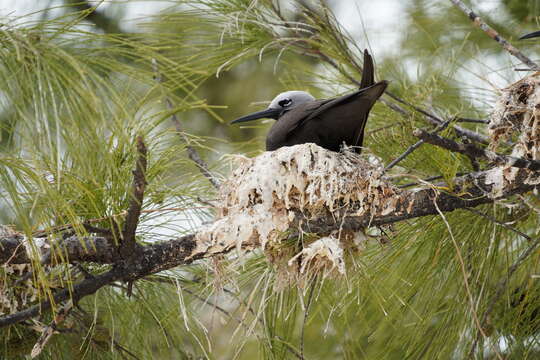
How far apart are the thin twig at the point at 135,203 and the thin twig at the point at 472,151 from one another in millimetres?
604

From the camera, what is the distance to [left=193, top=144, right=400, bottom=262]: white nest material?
6.41ft

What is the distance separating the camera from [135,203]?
1.71 m

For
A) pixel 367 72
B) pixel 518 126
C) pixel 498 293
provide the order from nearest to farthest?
pixel 518 126
pixel 498 293
pixel 367 72

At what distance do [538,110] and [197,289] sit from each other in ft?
3.89

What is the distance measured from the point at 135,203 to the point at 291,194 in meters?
0.52

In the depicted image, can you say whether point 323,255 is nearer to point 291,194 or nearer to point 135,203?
point 291,194

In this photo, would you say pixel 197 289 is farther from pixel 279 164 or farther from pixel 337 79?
pixel 337 79

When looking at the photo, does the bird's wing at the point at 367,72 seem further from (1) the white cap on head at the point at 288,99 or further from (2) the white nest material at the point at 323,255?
(1) the white cap on head at the point at 288,99

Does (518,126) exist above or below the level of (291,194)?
above

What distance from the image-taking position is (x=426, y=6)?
396cm

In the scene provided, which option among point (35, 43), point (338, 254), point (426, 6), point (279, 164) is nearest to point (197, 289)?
point (279, 164)

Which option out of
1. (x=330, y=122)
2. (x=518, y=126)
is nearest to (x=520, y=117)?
(x=518, y=126)

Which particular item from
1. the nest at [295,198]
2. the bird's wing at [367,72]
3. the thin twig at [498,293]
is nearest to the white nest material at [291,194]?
the nest at [295,198]

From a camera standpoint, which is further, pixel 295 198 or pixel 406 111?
pixel 406 111
